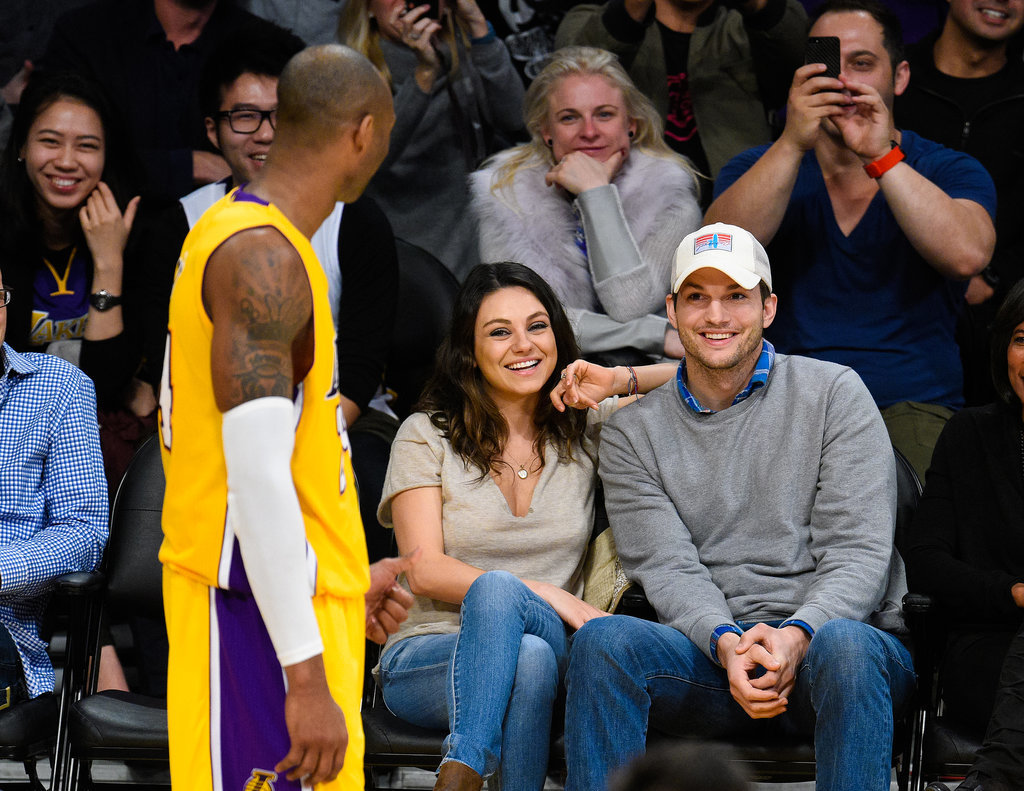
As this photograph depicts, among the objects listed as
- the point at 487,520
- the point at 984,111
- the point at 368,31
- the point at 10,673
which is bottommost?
the point at 10,673

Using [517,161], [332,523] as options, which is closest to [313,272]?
[332,523]

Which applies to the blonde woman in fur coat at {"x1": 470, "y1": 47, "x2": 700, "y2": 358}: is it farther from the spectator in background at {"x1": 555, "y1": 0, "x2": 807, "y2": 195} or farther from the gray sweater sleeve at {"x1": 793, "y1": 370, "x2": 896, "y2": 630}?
the gray sweater sleeve at {"x1": 793, "y1": 370, "x2": 896, "y2": 630}

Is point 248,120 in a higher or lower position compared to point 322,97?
higher

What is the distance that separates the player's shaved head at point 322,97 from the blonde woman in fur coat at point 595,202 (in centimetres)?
196

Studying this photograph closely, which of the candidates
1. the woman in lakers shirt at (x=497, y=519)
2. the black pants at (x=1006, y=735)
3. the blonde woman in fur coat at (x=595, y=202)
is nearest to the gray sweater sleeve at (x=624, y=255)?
the blonde woman in fur coat at (x=595, y=202)

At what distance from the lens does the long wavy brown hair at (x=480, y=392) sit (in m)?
3.45

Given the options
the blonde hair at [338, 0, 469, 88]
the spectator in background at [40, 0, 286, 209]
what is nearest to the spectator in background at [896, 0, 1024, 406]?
the blonde hair at [338, 0, 469, 88]

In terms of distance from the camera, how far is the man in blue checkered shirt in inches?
134

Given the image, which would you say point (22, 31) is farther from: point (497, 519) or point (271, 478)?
point (271, 478)

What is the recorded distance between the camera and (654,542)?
322cm

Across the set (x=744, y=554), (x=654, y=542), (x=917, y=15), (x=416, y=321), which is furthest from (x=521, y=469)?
(x=917, y=15)

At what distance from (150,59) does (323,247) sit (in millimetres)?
1153

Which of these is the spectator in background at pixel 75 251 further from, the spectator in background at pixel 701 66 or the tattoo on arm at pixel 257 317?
the tattoo on arm at pixel 257 317

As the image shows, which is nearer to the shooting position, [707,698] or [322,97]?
[322,97]
